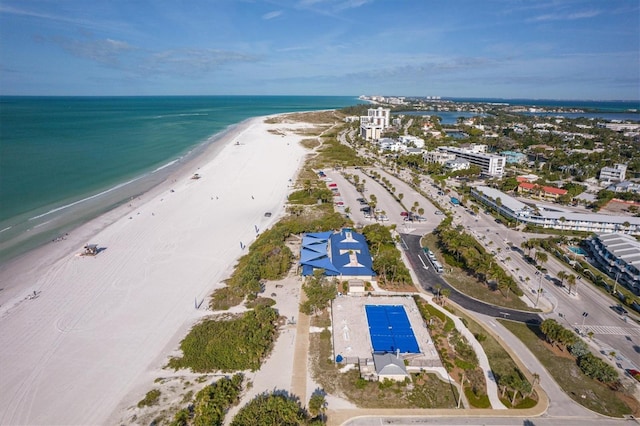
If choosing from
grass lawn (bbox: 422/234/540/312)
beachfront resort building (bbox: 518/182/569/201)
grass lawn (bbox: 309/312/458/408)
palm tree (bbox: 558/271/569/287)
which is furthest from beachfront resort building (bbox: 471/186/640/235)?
grass lawn (bbox: 309/312/458/408)

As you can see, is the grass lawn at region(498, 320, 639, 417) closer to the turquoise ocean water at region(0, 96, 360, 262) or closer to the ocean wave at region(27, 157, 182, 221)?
the turquoise ocean water at region(0, 96, 360, 262)

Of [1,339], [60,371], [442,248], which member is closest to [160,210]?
[1,339]

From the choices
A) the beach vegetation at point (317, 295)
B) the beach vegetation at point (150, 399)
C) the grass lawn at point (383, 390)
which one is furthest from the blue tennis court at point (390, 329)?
the beach vegetation at point (150, 399)

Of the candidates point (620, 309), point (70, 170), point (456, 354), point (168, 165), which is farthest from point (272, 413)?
point (70, 170)

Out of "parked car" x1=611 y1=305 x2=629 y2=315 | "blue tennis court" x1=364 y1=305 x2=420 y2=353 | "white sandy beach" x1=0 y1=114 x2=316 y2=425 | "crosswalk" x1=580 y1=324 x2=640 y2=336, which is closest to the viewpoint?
"white sandy beach" x1=0 y1=114 x2=316 y2=425

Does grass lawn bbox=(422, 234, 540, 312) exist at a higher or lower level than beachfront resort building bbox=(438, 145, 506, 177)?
lower

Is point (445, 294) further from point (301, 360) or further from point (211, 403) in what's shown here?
point (211, 403)

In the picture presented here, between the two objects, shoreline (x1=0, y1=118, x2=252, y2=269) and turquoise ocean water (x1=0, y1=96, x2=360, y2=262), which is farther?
turquoise ocean water (x1=0, y1=96, x2=360, y2=262)
